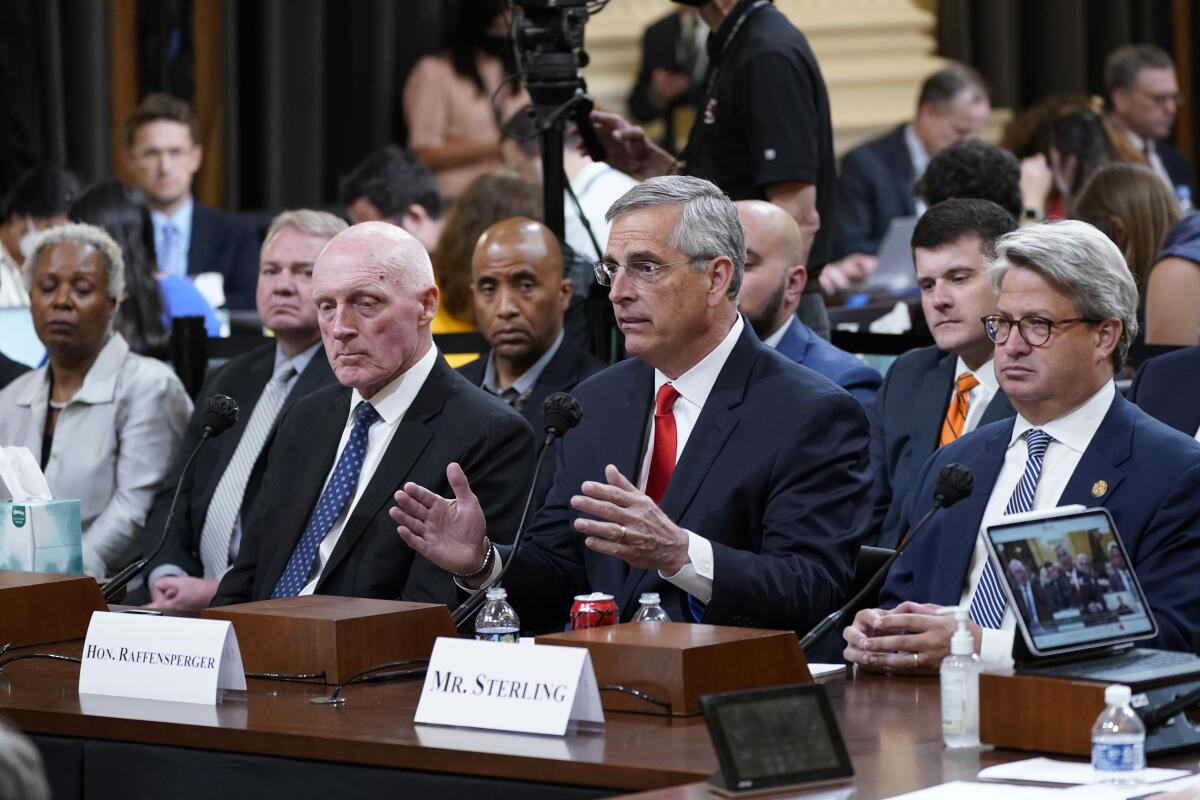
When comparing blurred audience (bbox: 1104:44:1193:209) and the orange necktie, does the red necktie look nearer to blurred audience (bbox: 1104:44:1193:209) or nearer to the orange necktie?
the orange necktie

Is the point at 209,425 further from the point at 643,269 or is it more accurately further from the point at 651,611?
the point at 651,611

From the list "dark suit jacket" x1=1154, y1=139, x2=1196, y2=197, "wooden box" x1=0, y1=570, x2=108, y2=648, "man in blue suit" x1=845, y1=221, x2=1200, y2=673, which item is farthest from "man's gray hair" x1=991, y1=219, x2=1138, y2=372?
"dark suit jacket" x1=1154, y1=139, x2=1196, y2=197

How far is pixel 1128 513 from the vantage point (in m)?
3.04

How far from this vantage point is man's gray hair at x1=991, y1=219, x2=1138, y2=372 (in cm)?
323

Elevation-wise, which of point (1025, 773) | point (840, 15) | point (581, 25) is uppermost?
point (840, 15)

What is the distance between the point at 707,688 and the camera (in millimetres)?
2648

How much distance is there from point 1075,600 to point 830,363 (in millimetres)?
1955

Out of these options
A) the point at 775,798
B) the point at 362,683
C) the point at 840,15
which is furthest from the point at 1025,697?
the point at 840,15

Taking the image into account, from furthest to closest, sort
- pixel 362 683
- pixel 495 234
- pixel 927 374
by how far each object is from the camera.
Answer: pixel 495 234, pixel 927 374, pixel 362 683

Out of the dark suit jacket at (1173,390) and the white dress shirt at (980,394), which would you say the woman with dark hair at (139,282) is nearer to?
the white dress shirt at (980,394)

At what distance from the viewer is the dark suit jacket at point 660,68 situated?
343 inches

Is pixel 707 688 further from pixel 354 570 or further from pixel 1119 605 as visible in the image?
pixel 354 570

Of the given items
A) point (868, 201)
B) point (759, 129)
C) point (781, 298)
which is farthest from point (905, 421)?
point (868, 201)

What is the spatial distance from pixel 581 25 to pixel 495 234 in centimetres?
60
